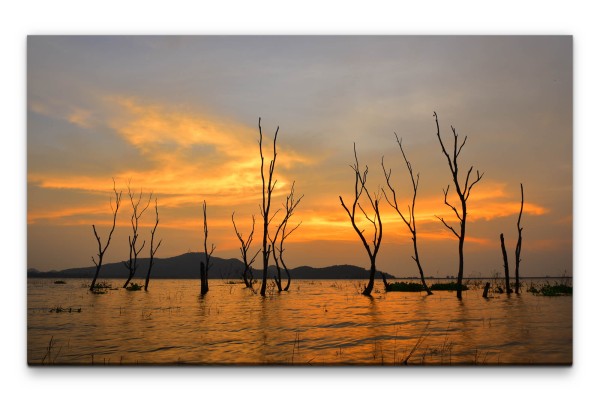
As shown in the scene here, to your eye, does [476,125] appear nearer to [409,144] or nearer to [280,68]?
[409,144]

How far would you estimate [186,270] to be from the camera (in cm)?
1316

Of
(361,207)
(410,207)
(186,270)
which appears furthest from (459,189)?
(186,270)

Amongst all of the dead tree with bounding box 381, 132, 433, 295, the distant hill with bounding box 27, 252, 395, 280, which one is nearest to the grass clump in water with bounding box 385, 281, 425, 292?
the distant hill with bounding box 27, 252, 395, 280

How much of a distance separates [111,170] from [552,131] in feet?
16.8

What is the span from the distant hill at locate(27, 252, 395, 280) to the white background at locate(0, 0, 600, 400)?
3.55ft

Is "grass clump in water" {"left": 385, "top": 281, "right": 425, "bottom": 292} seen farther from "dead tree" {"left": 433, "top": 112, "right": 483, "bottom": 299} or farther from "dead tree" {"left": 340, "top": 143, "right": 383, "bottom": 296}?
"dead tree" {"left": 433, "top": 112, "right": 483, "bottom": 299}

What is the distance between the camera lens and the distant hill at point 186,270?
8068 mm

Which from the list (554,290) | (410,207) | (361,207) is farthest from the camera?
(554,290)

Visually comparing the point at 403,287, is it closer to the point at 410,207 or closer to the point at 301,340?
the point at 410,207

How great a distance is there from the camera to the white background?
215 inches
